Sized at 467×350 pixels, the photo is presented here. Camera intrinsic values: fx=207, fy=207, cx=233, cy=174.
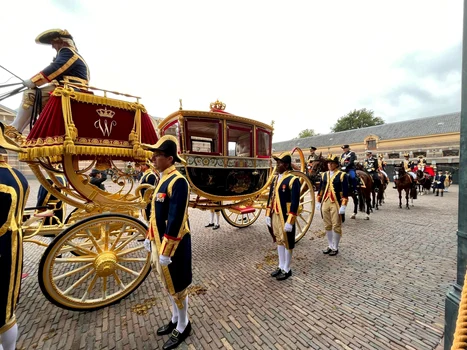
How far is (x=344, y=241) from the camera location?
528 centimetres

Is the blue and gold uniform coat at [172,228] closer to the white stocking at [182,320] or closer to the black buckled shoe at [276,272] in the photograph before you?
the white stocking at [182,320]

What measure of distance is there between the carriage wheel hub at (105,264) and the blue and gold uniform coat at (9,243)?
1.04 m

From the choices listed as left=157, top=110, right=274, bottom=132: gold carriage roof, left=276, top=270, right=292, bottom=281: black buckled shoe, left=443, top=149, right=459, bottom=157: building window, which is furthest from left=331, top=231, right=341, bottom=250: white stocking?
left=443, top=149, right=459, bottom=157: building window

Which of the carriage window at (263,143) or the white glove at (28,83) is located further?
the carriage window at (263,143)

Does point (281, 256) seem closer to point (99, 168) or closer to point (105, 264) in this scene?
point (105, 264)

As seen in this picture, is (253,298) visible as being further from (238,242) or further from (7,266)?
(7,266)

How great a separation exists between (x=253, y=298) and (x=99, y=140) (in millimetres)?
3152

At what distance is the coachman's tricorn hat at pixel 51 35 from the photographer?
10.4ft

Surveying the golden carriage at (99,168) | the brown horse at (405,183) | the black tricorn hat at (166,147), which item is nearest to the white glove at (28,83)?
the golden carriage at (99,168)

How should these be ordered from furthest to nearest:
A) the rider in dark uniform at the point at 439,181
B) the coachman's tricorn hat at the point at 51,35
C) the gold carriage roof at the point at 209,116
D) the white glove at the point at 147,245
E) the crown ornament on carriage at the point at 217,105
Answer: the rider in dark uniform at the point at 439,181 < the crown ornament on carriage at the point at 217,105 < the gold carriage roof at the point at 209,116 < the coachman's tricorn hat at the point at 51,35 < the white glove at the point at 147,245

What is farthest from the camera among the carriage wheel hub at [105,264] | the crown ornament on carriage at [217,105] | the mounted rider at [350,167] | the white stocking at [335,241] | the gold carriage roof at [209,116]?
the mounted rider at [350,167]

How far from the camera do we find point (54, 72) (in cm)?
306

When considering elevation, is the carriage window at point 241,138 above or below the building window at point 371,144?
below

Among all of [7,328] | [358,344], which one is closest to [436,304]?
[358,344]
